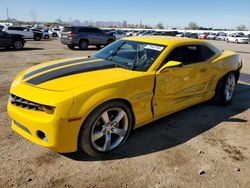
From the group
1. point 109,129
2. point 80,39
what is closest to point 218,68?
point 109,129

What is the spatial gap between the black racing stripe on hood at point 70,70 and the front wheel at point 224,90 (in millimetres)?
2660

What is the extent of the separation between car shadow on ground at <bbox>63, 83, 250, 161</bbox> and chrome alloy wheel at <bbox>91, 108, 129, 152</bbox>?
0.52 feet

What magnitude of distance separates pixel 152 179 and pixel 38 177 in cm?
135

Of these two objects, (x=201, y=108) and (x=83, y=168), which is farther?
(x=201, y=108)

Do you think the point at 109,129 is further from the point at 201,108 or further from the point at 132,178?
the point at 201,108

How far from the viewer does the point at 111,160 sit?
348 centimetres

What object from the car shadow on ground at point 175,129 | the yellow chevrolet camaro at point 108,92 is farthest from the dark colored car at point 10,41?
the car shadow on ground at point 175,129

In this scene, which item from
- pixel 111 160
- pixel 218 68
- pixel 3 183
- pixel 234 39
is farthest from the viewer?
pixel 234 39

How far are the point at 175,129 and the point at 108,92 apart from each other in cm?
174

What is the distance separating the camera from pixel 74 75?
3596 millimetres

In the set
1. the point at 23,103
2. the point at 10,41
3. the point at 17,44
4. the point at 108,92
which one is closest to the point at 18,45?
the point at 17,44

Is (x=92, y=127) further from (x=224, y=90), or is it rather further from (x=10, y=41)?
(x=10, y=41)

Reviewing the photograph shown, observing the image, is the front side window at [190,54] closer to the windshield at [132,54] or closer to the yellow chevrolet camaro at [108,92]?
the yellow chevrolet camaro at [108,92]

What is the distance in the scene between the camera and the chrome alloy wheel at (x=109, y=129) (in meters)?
3.42
